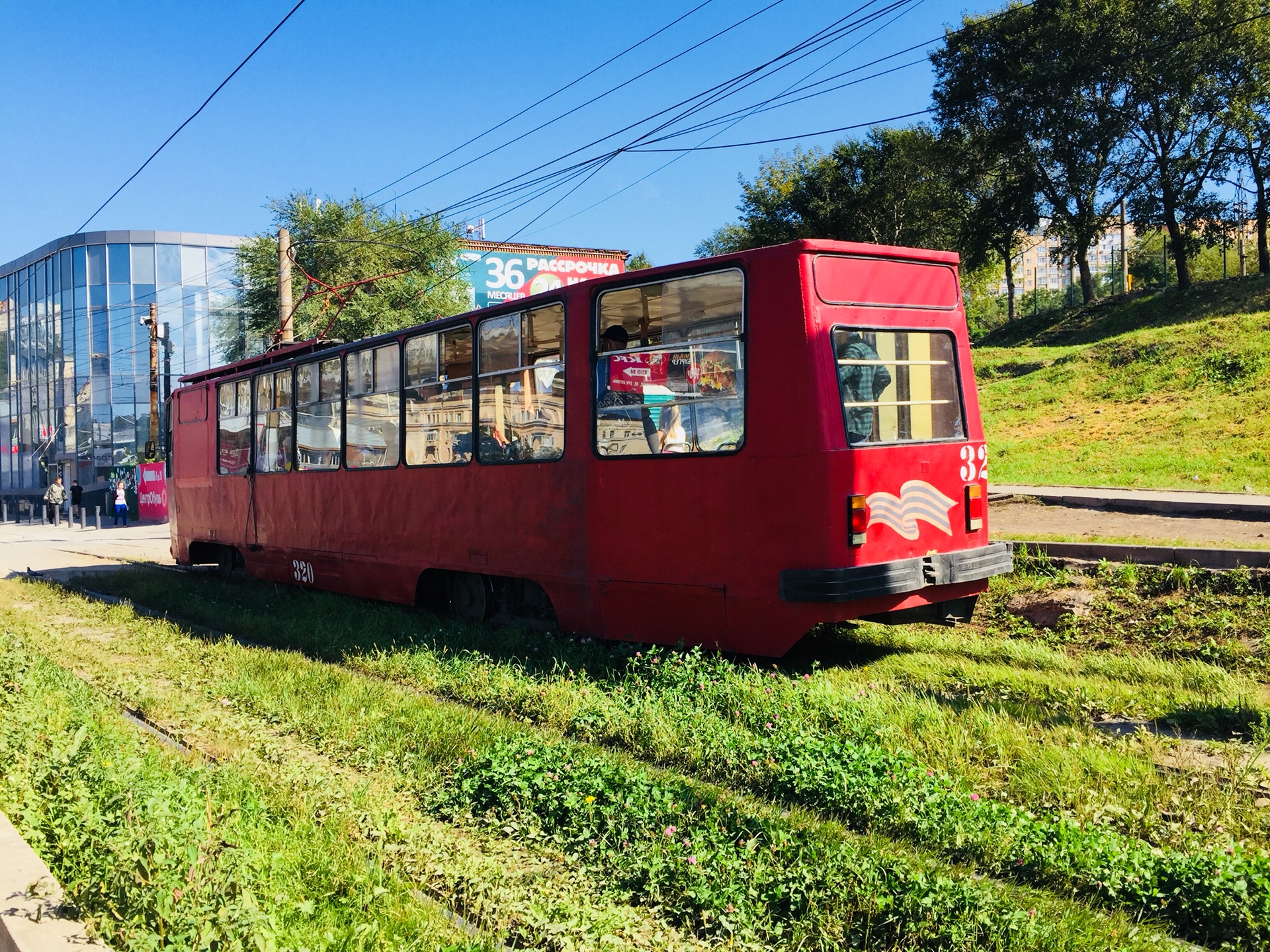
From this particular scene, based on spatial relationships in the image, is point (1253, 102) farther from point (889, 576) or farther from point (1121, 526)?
point (889, 576)

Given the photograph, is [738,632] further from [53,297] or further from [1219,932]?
[53,297]

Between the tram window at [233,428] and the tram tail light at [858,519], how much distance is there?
9.75 m

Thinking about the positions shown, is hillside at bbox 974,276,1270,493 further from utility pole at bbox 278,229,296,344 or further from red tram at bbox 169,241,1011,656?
utility pole at bbox 278,229,296,344

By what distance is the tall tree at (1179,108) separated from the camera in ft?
111

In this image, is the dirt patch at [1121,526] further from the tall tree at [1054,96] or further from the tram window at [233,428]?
the tall tree at [1054,96]

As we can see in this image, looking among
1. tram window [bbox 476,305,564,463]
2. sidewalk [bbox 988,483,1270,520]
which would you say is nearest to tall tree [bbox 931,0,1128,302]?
sidewalk [bbox 988,483,1270,520]

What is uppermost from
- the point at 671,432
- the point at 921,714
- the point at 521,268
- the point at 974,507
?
the point at 521,268

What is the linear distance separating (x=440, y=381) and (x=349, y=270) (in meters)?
26.6

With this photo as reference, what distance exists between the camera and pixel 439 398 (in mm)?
10102

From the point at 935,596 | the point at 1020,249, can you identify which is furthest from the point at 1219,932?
the point at 1020,249

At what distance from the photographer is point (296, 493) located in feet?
42.2

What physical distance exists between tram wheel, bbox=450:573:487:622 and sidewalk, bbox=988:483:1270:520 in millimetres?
7733

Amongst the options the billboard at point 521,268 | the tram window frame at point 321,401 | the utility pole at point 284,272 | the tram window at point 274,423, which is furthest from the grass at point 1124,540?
the billboard at point 521,268

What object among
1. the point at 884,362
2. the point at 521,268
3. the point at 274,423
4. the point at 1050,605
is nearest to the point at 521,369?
the point at 884,362
